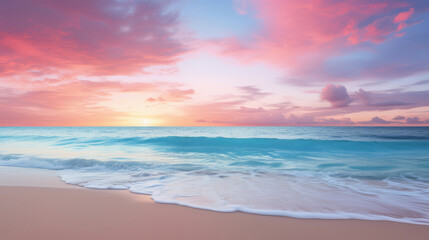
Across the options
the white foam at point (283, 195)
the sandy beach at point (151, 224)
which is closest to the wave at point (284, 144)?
the white foam at point (283, 195)

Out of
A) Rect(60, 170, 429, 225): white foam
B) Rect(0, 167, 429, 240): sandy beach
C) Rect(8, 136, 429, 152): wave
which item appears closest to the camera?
Rect(0, 167, 429, 240): sandy beach

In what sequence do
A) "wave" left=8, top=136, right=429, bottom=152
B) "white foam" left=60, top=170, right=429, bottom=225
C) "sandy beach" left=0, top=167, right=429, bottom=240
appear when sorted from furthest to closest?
"wave" left=8, top=136, right=429, bottom=152, "white foam" left=60, top=170, right=429, bottom=225, "sandy beach" left=0, top=167, right=429, bottom=240

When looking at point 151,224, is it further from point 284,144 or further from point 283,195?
Answer: point 284,144

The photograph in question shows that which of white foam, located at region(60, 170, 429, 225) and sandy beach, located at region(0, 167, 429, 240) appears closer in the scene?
sandy beach, located at region(0, 167, 429, 240)

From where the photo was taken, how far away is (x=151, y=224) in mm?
2865

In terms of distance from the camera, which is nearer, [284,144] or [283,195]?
[283,195]

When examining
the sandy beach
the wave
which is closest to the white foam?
the sandy beach

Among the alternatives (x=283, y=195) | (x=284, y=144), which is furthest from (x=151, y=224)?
(x=284, y=144)

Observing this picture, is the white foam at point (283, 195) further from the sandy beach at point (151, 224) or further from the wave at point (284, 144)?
the wave at point (284, 144)

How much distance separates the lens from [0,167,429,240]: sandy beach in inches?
102

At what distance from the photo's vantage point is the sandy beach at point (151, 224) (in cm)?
259

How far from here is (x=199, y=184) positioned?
5.07 metres

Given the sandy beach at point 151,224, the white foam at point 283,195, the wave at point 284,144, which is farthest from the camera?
the wave at point 284,144

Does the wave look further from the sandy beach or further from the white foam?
the sandy beach
